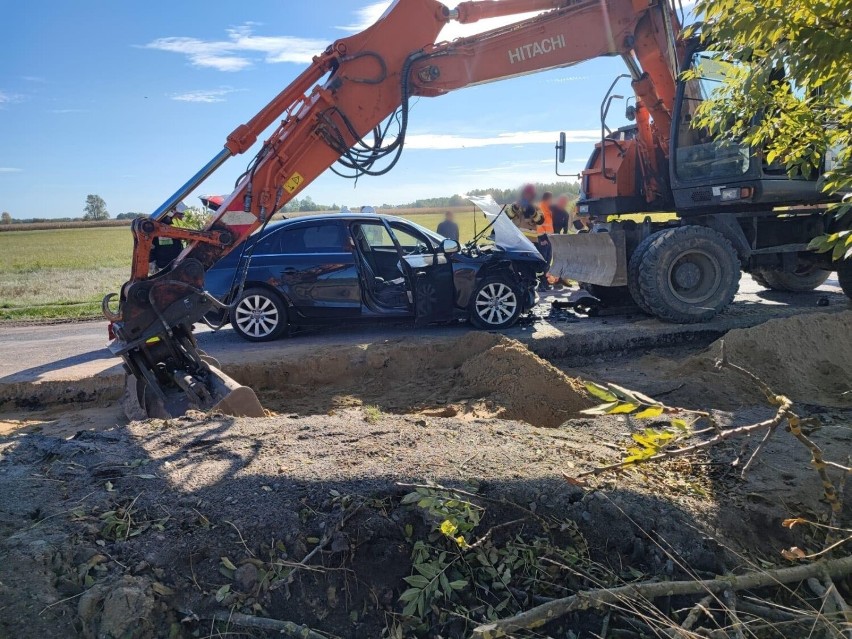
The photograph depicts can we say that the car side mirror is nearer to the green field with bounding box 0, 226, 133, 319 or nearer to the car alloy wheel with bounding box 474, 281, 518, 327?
the car alloy wheel with bounding box 474, 281, 518, 327

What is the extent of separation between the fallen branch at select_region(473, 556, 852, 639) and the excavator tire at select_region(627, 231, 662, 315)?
6077 millimetres

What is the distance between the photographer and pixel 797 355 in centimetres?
668

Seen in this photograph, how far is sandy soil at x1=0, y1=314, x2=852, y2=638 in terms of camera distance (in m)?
2.75

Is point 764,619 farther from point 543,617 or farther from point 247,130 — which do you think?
point 247,130

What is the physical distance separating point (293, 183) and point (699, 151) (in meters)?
5.49

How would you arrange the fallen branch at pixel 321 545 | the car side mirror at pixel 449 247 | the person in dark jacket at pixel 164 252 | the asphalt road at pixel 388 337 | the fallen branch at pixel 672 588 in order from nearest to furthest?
the fallen branch at pixel 672 588 → the fallen branch at pixel 321 545 → the person in dark jacket at pixel 164 252 → the asphalt road at pixel 388 337 → the car side mirror at pixel 449 247

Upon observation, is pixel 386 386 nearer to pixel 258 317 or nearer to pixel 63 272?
pixel 258 317

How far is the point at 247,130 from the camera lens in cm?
612

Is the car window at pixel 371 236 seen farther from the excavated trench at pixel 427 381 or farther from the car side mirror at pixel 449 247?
the excavated trench at pixel 427 381

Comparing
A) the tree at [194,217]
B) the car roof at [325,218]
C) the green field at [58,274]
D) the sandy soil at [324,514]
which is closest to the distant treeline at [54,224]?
the green field at [58,274]

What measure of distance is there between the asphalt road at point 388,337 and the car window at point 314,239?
4.12 ft

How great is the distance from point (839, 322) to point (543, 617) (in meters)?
6.28

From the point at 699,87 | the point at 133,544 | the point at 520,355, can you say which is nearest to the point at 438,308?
the point at 520,355

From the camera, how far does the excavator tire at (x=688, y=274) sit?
837cm
